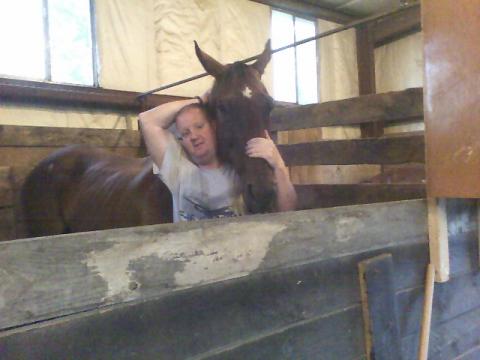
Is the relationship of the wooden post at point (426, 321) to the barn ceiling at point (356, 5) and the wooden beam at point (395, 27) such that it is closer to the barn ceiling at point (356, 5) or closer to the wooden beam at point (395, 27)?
the barn ceiling at point (356, 5)

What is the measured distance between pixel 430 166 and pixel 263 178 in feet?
1.55

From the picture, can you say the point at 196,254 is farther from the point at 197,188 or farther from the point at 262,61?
the point at 262,61

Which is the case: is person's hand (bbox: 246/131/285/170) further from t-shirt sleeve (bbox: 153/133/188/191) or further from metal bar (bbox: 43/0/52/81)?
metal bar (bbox: 43/0/52/81)

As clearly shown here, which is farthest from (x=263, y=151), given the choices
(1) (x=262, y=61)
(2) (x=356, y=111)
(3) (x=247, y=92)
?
(2) (x=356, y=111)

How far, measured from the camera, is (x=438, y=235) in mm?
1045

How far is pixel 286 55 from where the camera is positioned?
4367 mm

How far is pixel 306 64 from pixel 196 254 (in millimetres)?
4245

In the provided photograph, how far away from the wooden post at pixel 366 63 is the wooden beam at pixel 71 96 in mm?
2653

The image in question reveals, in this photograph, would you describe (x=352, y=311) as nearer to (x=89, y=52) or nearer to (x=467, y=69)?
(x=467, y=69)

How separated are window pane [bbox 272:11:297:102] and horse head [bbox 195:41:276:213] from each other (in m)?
2.83

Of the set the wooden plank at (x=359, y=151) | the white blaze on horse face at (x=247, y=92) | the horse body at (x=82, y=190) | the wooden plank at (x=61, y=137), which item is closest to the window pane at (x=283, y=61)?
the wooden plank at (x=61, y=137)

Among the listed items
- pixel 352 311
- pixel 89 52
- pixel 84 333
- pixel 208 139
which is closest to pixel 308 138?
pixel 208 139

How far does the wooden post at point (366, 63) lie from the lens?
4.93 meters

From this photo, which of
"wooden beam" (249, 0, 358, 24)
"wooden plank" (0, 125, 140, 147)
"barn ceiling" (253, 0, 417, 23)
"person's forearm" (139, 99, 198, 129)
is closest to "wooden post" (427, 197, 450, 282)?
"person's forearm" (139, 99, 198, 129)
